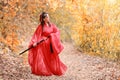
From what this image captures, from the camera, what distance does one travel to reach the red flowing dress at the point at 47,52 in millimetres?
10695

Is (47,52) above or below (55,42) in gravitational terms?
below

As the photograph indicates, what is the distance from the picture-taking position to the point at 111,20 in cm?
1700

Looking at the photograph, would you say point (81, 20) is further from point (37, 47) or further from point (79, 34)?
point (37, 47)

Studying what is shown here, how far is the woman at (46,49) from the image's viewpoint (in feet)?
35.1

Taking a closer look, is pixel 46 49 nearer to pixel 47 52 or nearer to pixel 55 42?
pixel 47 52

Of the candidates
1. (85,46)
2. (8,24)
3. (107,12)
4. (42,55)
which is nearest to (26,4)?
(8,24)

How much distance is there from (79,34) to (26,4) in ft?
31.5

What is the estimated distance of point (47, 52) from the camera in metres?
10.9

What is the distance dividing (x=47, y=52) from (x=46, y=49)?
4.2 inches

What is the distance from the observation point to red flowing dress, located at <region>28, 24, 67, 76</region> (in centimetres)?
1070

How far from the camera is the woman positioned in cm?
1070

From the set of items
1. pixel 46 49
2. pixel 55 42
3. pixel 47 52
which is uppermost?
pixel 55 42

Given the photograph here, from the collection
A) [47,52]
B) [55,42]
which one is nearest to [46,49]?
[47,52]

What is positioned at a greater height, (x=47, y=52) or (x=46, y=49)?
(x=46, y=49)
